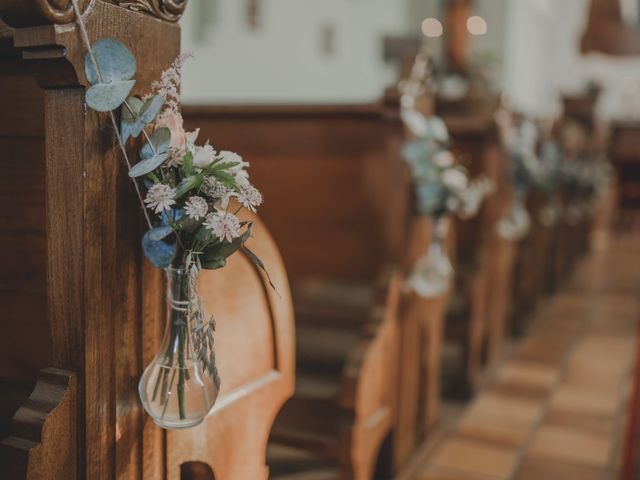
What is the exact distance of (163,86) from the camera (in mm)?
1027

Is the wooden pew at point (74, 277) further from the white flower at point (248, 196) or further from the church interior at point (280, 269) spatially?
the white flower at point (248, 196)

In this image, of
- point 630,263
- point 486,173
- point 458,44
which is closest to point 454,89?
point 458,44

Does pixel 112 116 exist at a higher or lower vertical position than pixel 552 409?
higher

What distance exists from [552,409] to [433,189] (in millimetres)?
1500

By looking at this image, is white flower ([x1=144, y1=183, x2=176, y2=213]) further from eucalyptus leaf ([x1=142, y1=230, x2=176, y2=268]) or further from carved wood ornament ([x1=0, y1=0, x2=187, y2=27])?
carved wood ornament ([x1=0, y1=0, x2=187, y2=27])

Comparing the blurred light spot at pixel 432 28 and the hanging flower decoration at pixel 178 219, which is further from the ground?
the blurred light spot at pixel 432 28

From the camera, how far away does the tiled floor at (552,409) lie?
109 inches

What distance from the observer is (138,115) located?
98cm

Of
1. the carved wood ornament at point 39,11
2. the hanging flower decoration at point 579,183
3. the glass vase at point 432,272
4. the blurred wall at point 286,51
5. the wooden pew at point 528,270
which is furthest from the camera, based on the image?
the hanging flower decoration at point 579,183

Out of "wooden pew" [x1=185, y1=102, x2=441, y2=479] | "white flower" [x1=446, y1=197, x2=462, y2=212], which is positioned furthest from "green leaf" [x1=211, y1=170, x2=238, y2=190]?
"white flower" [x1=446, y1=197, x2=462, y2=212]

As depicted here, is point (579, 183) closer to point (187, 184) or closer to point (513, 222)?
point (513, 222)

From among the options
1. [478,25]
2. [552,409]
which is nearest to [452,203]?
[552,409]

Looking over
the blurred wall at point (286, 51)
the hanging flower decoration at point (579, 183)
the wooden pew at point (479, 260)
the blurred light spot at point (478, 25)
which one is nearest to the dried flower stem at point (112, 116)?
the wooden pew at point (479, 260)

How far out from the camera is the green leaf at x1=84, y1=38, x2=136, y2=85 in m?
0.96
